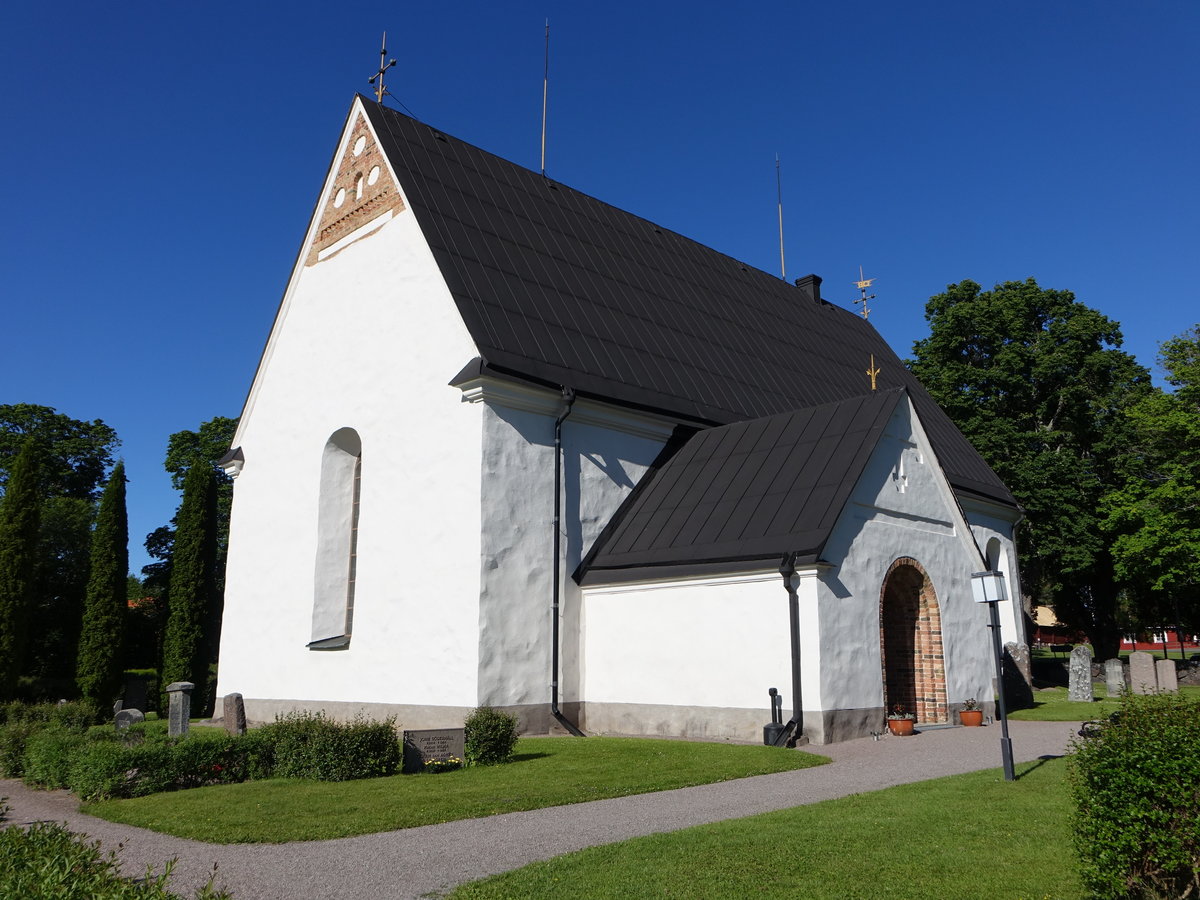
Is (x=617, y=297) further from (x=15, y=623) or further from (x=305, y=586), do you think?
(x=15, y=623)

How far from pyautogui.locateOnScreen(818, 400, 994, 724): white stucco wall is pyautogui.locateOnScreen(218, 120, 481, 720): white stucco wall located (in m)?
5.80

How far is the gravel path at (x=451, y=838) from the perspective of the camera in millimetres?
6750

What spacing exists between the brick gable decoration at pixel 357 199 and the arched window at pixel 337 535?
14.0ft

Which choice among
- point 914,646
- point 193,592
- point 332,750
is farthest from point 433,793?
point 193,592

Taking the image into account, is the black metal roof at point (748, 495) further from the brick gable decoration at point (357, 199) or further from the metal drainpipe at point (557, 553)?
the brick gable decoration at point (357, 199)

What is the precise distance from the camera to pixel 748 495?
1631 centimetres

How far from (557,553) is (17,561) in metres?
15.7

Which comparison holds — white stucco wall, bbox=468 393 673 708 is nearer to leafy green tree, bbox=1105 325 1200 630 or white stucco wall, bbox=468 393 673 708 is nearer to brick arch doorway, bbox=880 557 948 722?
brick arch doorway, bbox=880 557 948 722

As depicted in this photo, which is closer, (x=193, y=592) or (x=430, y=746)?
(x=430, y=746)

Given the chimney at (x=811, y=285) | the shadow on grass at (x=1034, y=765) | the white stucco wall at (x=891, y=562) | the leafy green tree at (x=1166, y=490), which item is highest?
the chimney at (x=811, y=285)

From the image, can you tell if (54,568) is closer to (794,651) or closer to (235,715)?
(235,715)

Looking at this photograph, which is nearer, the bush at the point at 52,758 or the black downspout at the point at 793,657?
the bush at the point at 52,758

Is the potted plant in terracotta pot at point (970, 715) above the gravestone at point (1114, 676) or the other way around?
the other way around

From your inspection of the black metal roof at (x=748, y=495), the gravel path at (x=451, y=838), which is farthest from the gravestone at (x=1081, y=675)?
the gravel path at (x=451, y=838)
